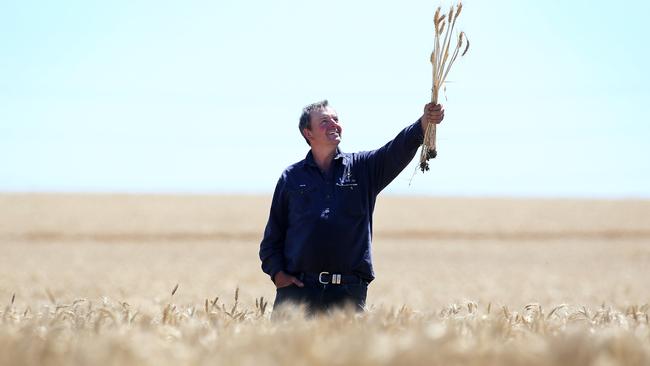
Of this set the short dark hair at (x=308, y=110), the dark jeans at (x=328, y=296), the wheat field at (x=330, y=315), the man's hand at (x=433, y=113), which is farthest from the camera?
the short dark hair at (x=308, y=110)

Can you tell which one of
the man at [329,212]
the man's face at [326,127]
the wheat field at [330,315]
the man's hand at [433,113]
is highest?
the man's hand at [433,113]

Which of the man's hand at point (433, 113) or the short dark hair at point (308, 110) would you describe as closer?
the man's hand at point (433, 113)

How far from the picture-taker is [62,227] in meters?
41.1

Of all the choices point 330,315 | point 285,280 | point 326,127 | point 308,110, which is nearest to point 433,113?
point 326,127

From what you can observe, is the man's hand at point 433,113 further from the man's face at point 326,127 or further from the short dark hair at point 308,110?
the short dark hair at point 308,110

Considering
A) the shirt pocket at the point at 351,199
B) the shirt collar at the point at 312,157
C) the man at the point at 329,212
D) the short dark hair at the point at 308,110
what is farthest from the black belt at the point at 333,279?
the short dark hair at the point at 308,110

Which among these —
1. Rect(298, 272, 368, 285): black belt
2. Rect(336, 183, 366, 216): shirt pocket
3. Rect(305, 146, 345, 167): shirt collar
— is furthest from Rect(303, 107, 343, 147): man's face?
Rect(298, 272, 368, 285): black belt

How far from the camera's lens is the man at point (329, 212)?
19.3 ft

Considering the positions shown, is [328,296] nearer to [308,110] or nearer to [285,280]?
[285,280]

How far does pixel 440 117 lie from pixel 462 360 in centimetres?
312

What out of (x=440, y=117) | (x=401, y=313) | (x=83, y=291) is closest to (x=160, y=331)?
(x=401, y=313)

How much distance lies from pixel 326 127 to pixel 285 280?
1037 millimetres

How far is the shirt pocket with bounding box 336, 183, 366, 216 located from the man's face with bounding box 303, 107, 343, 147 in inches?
11.5

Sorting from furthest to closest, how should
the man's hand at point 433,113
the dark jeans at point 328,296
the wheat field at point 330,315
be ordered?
the dark jeans at point 328,296, the man's hand at point 433,113, the wheat field at point 330,315
